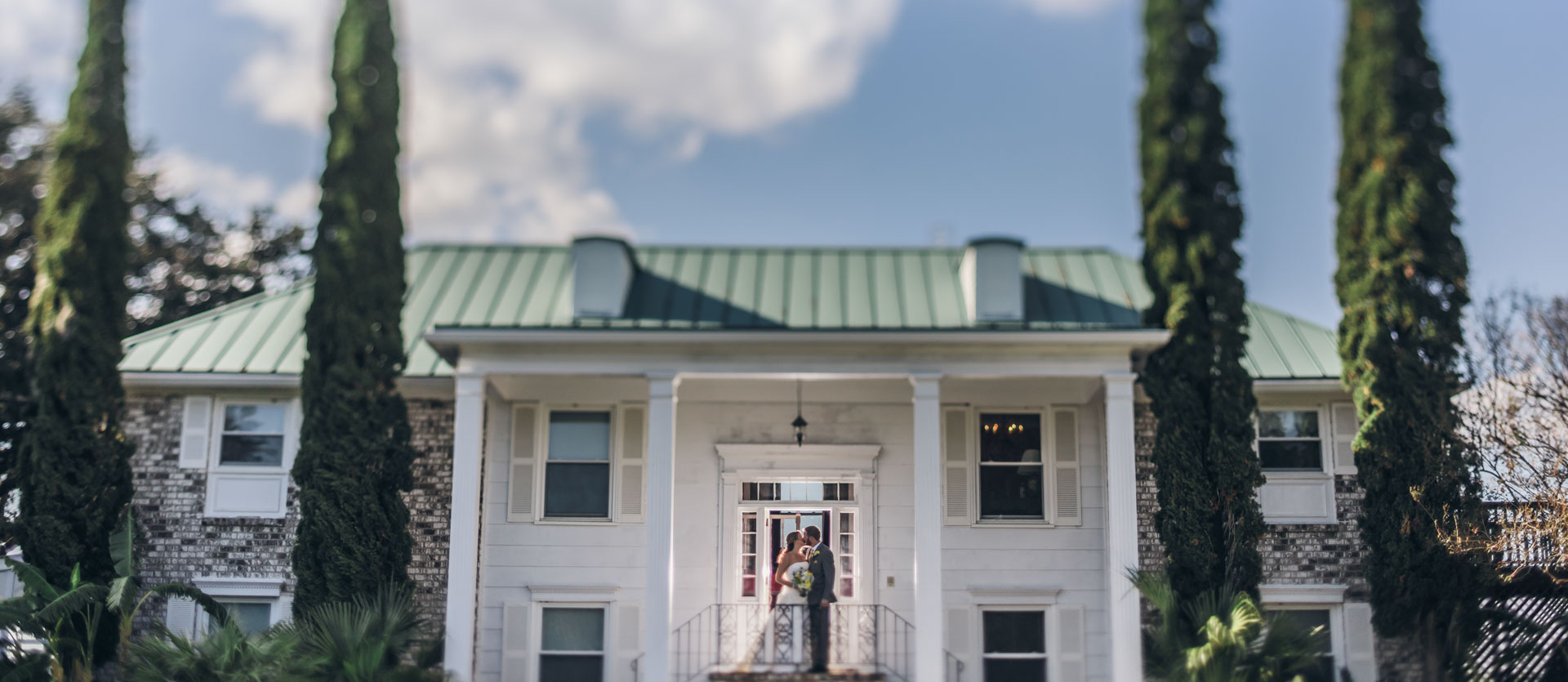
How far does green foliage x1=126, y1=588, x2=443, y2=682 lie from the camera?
10805 mm

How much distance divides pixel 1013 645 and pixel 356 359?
321 inches

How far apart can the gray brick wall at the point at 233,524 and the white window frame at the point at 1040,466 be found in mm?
6240

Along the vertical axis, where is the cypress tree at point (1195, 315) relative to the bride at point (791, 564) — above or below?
above

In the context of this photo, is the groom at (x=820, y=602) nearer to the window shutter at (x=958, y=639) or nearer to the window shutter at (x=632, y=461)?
the window shutter at (x=958, y=639)

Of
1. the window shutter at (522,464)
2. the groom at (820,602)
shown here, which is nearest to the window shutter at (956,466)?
the groom at (820,602)

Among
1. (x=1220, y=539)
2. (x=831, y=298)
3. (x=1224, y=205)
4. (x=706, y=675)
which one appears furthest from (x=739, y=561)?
(x=1224, y=205)

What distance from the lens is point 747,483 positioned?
47.0ft

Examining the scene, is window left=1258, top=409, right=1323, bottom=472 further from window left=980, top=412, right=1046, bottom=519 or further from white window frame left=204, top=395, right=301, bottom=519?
white window frame left=204, top=395, right=301, bottom=519

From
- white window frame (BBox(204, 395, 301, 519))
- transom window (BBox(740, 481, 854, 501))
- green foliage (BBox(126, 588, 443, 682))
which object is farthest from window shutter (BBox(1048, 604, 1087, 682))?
white window frame (BBox(204, 395, 301, 519))

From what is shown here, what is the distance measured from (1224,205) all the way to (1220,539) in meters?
3.61

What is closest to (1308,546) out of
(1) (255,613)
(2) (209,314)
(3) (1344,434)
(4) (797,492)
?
(3) (1344,434)

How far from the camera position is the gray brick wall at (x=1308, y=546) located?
13547mm

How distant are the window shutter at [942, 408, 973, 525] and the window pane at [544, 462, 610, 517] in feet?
13.4

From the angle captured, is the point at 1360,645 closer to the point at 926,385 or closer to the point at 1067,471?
the point at 1067,471
